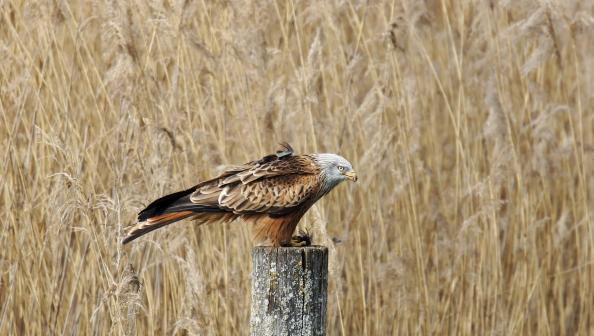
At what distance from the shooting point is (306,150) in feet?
15.1

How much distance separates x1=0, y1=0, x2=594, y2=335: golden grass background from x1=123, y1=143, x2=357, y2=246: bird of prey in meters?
0.15

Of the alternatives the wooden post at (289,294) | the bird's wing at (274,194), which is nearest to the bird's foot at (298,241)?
the bird's wing at (274,194)

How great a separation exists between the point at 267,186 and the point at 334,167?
0.94 feet

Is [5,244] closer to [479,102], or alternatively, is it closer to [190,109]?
[190,109]

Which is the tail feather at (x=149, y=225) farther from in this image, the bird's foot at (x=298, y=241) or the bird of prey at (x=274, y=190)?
the bird's foot at (x=298, y=241)

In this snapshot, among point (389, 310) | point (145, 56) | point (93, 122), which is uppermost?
point (145, 56)

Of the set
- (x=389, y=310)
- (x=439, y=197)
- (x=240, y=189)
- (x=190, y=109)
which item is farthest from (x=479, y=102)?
(x=240, y=189)

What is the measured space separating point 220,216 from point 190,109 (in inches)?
41.1

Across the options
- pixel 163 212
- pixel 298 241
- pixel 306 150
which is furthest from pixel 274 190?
pixel 306 150

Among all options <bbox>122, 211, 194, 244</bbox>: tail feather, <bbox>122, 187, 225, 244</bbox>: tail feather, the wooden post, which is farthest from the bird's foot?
the wooden post

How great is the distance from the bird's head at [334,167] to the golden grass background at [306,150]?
0.21m

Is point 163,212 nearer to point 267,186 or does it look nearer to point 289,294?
point 267,186

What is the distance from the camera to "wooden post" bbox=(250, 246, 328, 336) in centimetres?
293

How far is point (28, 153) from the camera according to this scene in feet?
13.9
